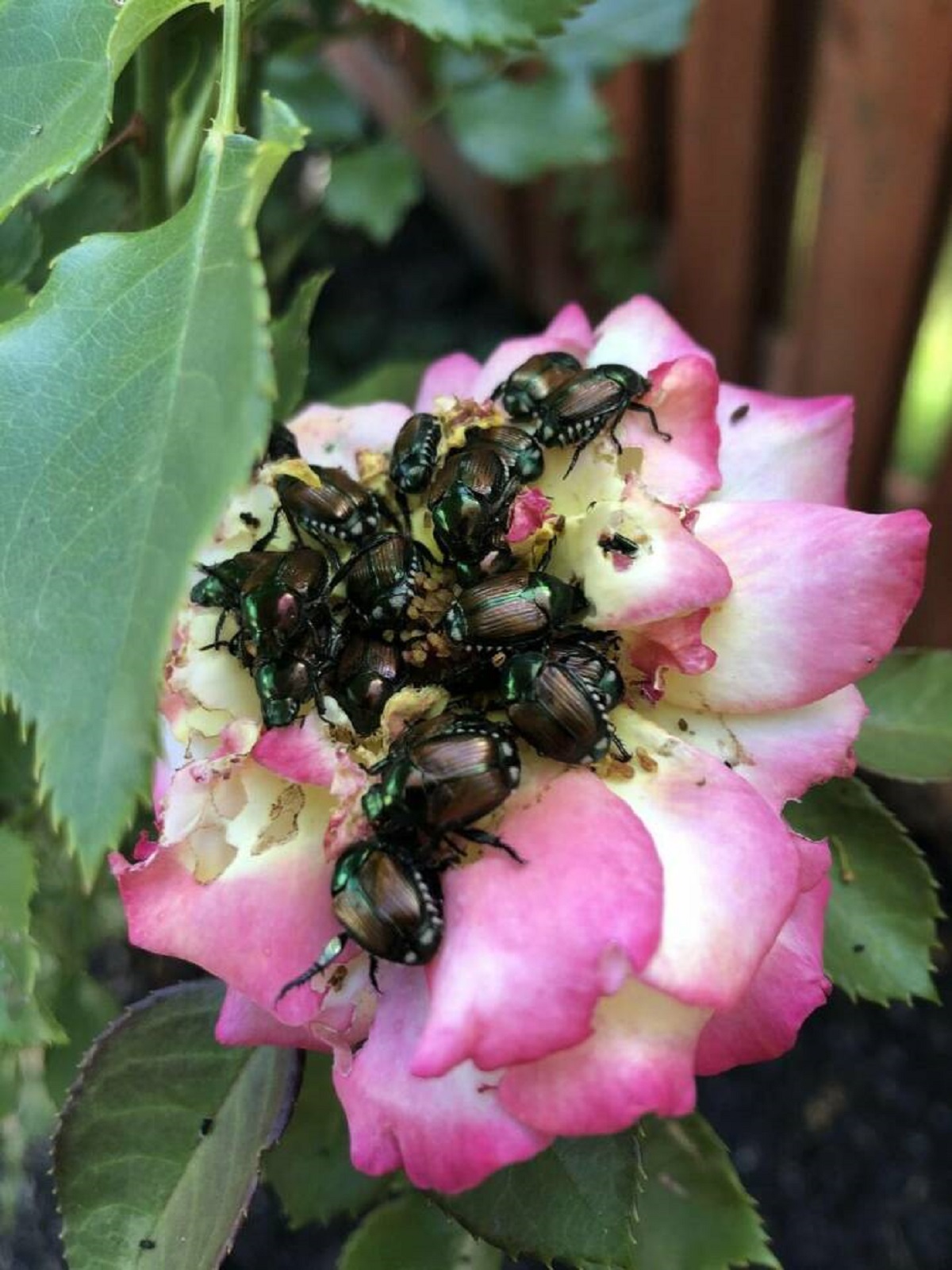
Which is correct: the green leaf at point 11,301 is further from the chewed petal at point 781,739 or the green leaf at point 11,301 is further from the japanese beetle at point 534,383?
the chewed petal at point 781,739

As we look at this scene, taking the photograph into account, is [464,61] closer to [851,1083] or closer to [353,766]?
[353,766]

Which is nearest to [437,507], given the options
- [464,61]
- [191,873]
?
A: [191,873]

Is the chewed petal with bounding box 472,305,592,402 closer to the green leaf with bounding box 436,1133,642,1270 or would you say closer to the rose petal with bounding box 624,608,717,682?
the rose petal with bounding box 624,608,717,682

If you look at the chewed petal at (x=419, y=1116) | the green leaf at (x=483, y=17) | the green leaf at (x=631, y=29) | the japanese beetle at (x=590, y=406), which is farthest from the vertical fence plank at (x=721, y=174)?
the chewed petal at (x=419, y=1116)

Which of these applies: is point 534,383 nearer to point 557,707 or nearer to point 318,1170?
point 557,707

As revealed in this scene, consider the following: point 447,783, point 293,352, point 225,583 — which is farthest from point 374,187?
point 447,783

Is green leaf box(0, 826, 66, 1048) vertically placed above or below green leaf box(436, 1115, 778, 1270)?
above

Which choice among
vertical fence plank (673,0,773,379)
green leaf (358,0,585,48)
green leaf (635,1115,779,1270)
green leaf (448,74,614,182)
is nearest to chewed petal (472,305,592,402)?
green leaf (358,0,585,48)
